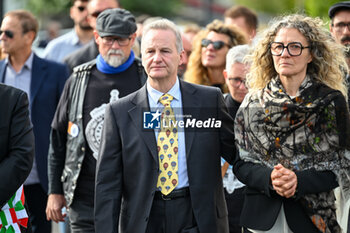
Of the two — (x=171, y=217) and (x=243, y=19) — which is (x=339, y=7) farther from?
(x=243, y=19)

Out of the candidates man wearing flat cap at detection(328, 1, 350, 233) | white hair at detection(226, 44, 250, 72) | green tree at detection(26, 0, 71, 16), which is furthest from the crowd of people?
green tree at detection(26, 0, 71, 16)

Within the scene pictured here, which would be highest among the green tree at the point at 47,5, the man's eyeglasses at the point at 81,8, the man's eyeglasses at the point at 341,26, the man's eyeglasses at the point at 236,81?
the green tree at the point at 47,5

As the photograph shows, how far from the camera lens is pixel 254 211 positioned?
5.52 meters

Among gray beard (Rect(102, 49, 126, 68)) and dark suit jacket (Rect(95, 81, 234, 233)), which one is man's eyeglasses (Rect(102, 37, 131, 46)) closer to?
gray beard (Rect(102, 49, 126, 68))

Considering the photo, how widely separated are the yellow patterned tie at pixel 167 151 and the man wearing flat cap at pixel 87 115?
141 cm

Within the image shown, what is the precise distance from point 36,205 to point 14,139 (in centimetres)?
285

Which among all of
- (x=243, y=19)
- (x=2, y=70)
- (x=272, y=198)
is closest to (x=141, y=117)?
(x=272, y=198)

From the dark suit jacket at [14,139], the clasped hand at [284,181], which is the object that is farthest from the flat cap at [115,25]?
the clasped hand at [284,181]

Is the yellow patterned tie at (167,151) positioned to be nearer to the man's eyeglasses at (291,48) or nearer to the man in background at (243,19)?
the man's eyeglasses at (291,48)

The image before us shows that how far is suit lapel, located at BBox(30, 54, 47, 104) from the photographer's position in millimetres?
8258

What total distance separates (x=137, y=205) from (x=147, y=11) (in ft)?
123

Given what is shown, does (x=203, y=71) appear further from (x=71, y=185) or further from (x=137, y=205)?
(x=137, y=205)

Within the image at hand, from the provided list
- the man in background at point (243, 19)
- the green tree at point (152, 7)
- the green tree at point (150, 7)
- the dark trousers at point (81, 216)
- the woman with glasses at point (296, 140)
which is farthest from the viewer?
the green tree at point (152, 7)

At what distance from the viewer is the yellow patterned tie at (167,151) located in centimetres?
536
